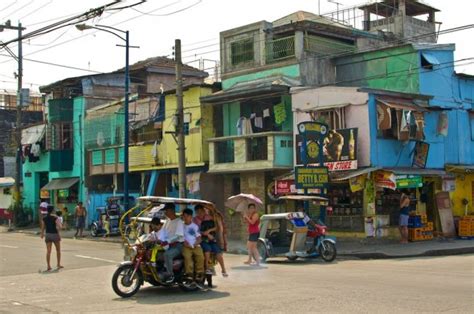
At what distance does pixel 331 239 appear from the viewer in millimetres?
19250

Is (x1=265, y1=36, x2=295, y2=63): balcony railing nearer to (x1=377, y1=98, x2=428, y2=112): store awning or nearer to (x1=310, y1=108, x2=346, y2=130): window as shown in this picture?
(x1=310, y1=108, x2=346, y2=130): window

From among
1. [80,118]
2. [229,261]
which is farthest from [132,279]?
[80,118]

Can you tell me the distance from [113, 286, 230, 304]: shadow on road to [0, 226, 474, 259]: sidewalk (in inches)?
378

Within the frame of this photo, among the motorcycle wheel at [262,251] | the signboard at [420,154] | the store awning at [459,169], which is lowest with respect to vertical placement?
the motorcycle wheel at [262,251]

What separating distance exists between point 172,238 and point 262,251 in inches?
298

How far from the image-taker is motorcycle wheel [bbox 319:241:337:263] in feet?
61.8

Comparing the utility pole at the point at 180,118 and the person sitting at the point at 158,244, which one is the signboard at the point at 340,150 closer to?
the utility pole at the point at 180,118

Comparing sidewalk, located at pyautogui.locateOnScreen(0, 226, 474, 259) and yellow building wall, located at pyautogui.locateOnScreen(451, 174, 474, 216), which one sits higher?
yellow building wall, located at pyautogui.locateOnScreen(451, 174, 474, 216)

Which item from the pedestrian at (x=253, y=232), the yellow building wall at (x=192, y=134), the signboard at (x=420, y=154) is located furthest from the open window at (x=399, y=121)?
the yellow building wall at (x=192, y=134)

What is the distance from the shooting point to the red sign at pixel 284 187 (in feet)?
83.7

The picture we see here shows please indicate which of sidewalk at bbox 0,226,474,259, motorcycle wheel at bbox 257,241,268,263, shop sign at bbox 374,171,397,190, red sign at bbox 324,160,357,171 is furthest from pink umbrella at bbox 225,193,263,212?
red sign at bbox 324,160,357,171

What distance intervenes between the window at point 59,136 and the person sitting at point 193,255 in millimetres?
30758

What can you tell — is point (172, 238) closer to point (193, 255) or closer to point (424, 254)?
point (193, 255)

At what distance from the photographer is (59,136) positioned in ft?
137
